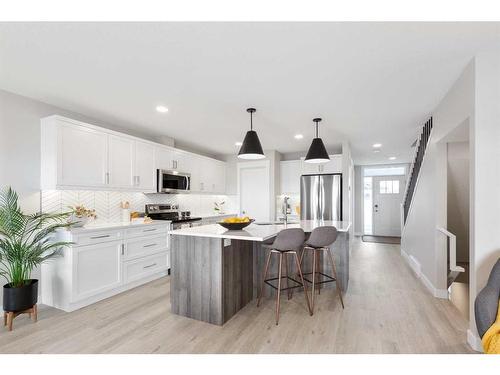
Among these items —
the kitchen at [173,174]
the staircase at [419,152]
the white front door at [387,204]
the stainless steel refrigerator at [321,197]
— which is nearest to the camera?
the kitchen at [173,174]

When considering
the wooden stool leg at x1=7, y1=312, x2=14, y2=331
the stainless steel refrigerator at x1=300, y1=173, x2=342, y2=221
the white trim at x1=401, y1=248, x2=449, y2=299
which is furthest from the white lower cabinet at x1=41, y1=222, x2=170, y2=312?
the white trim at x1=401, y1=248, x2=449, y2=299

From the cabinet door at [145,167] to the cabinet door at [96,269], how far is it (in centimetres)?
108

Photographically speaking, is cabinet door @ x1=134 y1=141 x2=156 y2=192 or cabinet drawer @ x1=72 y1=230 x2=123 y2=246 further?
cabinet door @ x1=134 y1=141 x2=156 y2=192

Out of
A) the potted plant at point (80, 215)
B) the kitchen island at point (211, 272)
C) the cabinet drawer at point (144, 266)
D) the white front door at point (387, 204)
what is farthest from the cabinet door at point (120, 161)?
the white front door at point (387, 204)

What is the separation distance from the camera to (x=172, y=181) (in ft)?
15.7

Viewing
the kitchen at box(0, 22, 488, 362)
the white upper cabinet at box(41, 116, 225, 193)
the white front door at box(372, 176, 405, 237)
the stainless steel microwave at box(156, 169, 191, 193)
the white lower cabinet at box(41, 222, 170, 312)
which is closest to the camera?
the kitchen at box(0, 22, 488, 362)

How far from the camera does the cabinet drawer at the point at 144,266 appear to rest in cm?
359

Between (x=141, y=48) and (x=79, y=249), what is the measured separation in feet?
7.63

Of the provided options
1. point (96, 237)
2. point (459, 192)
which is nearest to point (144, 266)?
point (96, 237)

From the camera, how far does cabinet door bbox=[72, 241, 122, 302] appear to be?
298 cm

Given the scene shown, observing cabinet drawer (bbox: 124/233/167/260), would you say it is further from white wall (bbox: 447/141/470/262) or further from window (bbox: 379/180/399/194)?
window (bbox: 379/180/399/194)

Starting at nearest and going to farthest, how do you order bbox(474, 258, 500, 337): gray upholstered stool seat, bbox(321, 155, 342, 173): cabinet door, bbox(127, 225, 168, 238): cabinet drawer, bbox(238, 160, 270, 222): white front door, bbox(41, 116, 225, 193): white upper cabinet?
bbox(474, 258, 500, 337): gray upholstered stool seat
bbox(41, 116, 225, 193): white upper cabinet
bbox(127, 225, 168, 238): cabinet drawer
bbox(321, 155, 342, 173): cabinet door
bbox(238, 160, 270, 222): white front door

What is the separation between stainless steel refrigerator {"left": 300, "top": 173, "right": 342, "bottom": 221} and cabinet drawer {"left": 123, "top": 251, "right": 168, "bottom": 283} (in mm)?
3047

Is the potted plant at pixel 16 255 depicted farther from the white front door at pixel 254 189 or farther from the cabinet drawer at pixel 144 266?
the white front door at pixel 254 189
